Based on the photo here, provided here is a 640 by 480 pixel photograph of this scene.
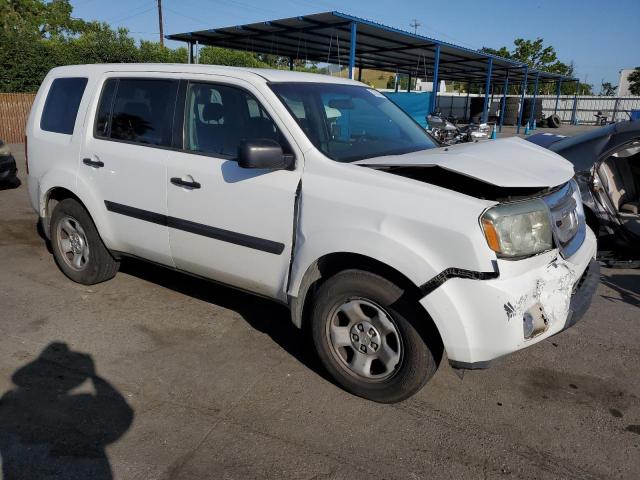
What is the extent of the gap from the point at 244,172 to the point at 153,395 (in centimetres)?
149

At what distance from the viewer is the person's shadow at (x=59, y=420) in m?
2.58

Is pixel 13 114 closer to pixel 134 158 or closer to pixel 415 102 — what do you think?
pixel 415 102

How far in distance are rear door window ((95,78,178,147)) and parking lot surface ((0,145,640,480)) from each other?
4.77 ft

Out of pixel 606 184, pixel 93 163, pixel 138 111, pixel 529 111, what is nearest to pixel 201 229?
pixel 138 111

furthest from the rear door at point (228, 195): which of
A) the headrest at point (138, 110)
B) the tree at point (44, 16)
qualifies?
the tree at point (44, 16)

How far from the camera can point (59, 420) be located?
2932mm

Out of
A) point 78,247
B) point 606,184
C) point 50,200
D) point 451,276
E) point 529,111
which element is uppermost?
point 529,111

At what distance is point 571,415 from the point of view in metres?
3.05

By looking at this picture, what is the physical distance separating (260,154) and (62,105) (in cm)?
269

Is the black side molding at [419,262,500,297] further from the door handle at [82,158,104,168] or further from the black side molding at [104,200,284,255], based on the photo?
the door handle at [82,158,104,168]

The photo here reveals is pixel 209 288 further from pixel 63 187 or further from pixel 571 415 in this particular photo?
pixel 571 415

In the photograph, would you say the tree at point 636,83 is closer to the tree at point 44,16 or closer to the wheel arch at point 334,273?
the tree at point 44,16

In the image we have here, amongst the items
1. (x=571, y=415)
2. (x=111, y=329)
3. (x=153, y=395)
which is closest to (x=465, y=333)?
(x=571, y=415)

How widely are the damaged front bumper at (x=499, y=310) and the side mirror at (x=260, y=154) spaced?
118 cm
